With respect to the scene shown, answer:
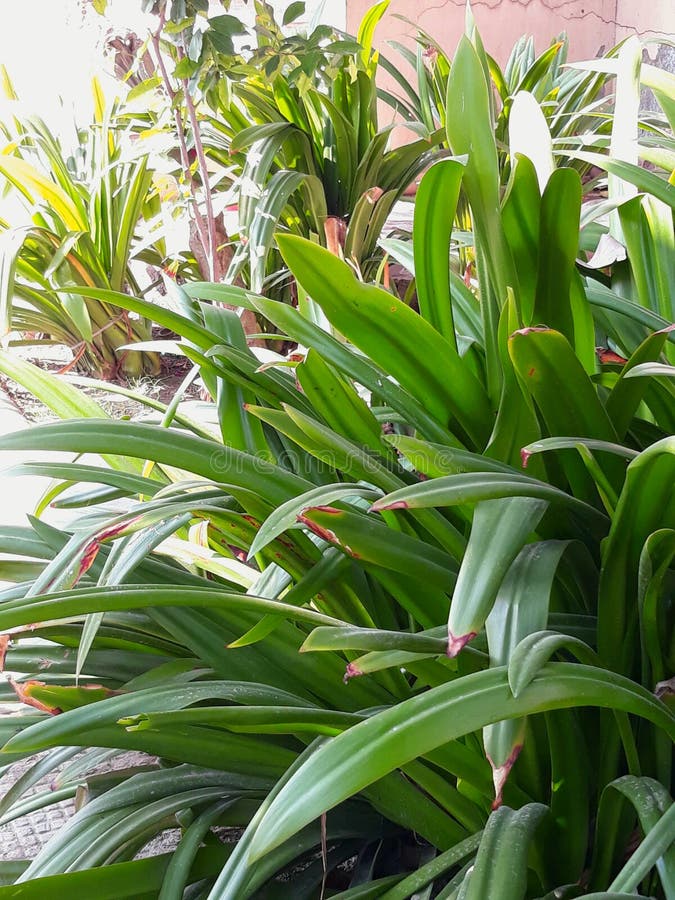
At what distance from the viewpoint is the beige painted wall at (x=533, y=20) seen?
11.5ft

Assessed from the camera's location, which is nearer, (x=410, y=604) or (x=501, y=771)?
(x=501, y=771)

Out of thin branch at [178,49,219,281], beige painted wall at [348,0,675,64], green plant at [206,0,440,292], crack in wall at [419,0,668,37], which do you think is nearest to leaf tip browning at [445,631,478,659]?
thin branch at [178,49,219,281]

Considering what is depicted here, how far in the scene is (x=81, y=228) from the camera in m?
2.38

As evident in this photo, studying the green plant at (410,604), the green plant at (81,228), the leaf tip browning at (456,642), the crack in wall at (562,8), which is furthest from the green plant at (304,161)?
the crack in wall at (562,8)

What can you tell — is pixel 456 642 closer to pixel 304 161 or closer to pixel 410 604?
pixel 410 604

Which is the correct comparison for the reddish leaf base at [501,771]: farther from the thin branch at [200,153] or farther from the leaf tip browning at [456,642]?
the thin branch at [200,153]

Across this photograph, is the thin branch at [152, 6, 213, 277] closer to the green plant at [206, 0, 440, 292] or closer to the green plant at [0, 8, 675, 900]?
the green plant at [206, 0, 440, 292]

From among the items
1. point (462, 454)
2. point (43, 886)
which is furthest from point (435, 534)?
point (43, 886)

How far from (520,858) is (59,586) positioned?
342mm

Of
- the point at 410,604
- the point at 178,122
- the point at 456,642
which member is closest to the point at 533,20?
the point at 178,122

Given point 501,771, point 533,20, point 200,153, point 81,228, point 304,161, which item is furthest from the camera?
point 533,20

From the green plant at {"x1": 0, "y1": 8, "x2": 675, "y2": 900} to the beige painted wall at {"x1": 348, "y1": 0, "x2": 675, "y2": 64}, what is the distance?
2898mm

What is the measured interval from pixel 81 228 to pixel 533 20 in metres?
2.56

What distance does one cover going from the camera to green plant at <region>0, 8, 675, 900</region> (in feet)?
1.79
